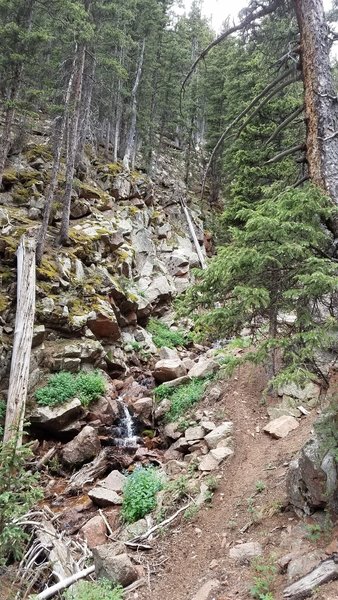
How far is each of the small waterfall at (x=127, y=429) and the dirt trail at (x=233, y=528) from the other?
11.3ft

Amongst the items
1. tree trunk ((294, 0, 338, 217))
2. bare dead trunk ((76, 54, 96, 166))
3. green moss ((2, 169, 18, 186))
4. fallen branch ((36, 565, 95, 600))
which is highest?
bare dead trunk ((76, 54, 96, 166))

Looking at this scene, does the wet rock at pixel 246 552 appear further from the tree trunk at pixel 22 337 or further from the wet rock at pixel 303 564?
the tree trunk at pixel 22 337

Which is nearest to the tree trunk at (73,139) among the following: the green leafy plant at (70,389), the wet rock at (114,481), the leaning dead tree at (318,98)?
the green leafy plant at (70,389)

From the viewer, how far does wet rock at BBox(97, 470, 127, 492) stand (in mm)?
8648

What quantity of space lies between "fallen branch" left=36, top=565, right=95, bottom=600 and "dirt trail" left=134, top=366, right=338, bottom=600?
3.09 feet

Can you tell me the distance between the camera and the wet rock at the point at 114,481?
8.65 meters

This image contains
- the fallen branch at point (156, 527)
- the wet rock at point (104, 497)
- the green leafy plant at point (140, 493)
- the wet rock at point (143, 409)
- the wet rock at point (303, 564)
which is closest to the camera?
the wet rock at point (303, 564)

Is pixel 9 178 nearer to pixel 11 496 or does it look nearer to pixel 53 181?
pixel 53 181

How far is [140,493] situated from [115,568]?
204 centimetres

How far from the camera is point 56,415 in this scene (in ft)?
34.8

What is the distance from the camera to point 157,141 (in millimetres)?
36438

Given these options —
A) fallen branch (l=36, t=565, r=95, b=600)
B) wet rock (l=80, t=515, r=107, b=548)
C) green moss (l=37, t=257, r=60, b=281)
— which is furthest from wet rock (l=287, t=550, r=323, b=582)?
green moss (l=37, t=257, r=60, b=281)

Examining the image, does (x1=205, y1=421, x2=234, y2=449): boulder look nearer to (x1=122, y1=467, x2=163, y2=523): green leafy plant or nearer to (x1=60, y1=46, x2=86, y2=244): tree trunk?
(x1=122, y1=467, x2=163, y2=523): green leafy plant

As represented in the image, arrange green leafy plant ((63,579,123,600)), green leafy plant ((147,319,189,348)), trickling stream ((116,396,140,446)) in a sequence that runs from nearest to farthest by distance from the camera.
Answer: green leafy plant ((63,579,123,600)), trickling stream ((116,396,140,446)), green leafy plant ((147,319,189,348))
